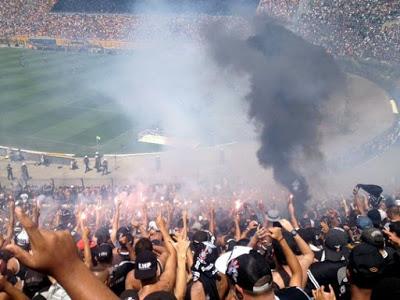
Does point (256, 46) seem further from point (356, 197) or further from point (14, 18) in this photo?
point (14, 18)

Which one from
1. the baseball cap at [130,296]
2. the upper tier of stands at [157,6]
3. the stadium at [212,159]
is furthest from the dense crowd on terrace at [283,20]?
the baseball cap at [130,296]

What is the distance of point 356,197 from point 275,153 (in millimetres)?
8610

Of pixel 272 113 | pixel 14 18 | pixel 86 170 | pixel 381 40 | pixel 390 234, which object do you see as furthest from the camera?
pixel 14 18

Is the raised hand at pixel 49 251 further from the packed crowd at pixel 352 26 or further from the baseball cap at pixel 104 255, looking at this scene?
the packed crowd at pixel 352 26

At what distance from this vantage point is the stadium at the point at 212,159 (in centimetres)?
393

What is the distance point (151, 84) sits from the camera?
3362 cm

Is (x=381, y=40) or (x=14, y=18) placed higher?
(x=381, y=40)

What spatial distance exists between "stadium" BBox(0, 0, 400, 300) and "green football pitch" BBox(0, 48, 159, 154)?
0.15 m

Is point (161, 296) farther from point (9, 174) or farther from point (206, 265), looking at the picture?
point (9, 174)

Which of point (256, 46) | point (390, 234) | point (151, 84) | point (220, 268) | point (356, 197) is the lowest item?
point (151, 84)

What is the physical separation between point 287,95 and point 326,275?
1581 cm

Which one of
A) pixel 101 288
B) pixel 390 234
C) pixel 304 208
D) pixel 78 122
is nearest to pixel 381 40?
pixel 78 122

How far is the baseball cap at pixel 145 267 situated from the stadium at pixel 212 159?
17 millimetres

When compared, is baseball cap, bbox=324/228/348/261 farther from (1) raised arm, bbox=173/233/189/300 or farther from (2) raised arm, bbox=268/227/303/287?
(1) raised arm, bbox=173/233/189/300
